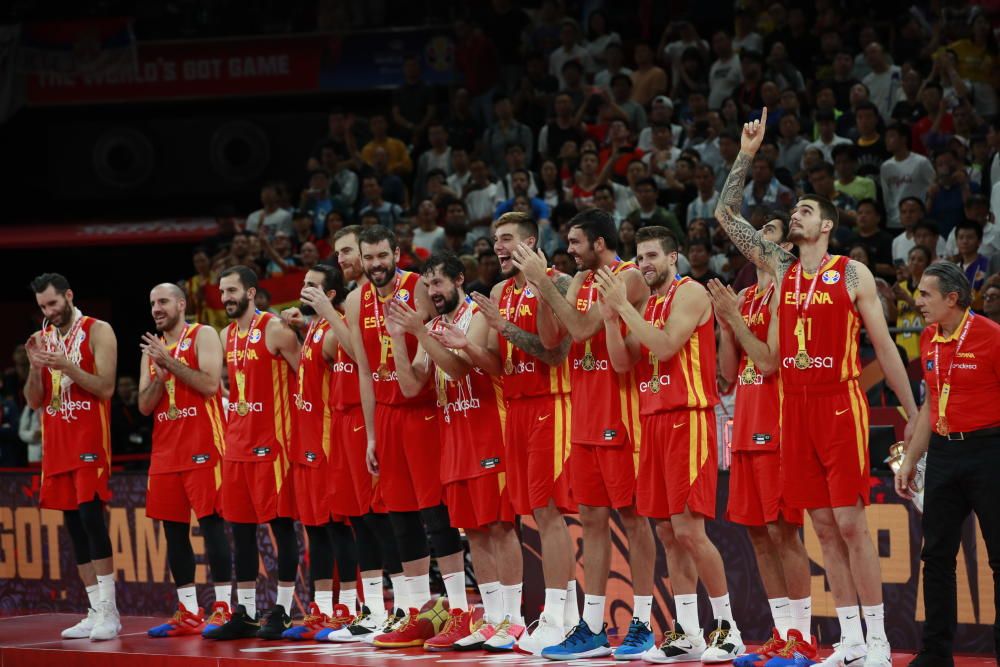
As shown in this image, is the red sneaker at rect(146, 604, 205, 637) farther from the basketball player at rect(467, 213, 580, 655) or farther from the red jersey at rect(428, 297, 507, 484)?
the basketball player at rect(467, 213, 580, 655)

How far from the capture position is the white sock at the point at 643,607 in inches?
328

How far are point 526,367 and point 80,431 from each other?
3.84 meters

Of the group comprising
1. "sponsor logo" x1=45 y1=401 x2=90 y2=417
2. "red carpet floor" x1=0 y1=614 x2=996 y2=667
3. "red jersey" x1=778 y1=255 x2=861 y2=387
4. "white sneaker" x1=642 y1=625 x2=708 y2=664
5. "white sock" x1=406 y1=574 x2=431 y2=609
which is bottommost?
"red carpet floor" x1=0 y1=614 x2=996 y2=667

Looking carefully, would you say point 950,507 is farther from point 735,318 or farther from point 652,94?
point 652,94

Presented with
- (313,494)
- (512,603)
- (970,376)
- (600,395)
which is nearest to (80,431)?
(313,494)

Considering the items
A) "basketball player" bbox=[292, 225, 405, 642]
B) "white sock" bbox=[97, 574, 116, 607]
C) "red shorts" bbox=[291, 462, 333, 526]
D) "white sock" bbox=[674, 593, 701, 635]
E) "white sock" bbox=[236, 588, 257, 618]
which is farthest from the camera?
"white sock" bbox=[97, 574, 116, 607]

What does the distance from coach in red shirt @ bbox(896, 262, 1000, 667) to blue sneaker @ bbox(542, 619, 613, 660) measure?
1.85 meters

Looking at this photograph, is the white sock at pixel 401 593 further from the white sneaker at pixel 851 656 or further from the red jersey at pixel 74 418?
the white sneaker at pixel 851 656

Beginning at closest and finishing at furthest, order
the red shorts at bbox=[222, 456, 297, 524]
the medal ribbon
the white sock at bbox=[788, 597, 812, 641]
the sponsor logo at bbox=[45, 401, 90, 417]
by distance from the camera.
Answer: the medal ribbon → the white sock at bbox=[788, 597, 812, 641] → the red shorts at bbox=[222, 456, 297, 524] → the sponsor logo at bbox=[45, 401, 90, 417]

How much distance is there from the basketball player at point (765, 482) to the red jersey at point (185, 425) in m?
4.03

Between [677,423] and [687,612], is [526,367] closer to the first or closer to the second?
[677,423]

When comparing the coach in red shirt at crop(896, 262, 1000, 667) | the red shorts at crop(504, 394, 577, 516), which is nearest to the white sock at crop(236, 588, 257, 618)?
the red shorts at crop(504, 394, 577, 516)

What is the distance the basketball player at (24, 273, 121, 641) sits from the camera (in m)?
10.3

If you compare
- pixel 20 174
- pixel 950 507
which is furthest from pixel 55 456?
pixel 20 174
